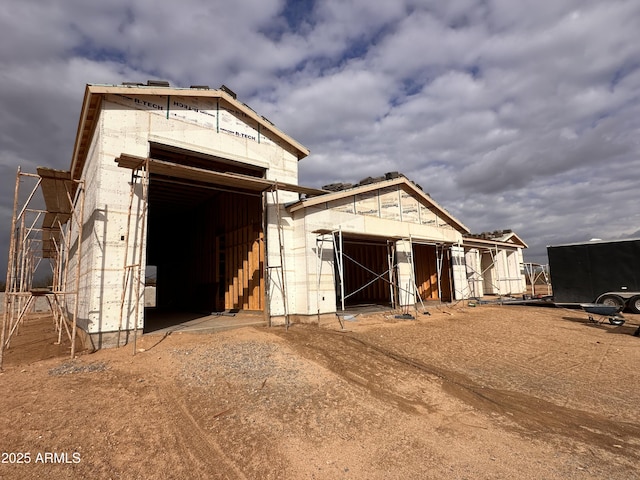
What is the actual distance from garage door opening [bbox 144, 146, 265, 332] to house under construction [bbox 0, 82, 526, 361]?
0.09m

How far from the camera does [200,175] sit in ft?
32.2

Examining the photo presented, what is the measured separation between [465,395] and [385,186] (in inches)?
434

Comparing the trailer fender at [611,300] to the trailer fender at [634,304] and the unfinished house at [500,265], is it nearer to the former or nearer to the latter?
the trailer fender at [634,304]

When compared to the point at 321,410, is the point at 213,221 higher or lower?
higher

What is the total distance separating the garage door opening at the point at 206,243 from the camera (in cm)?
1366

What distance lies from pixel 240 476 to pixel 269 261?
8.51 m

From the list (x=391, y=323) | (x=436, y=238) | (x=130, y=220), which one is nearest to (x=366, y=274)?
(x=436, y=238)

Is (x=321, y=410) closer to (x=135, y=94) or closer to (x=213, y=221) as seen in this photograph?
(x=135, y=94)

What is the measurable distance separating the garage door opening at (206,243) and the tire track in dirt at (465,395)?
19.0 feet

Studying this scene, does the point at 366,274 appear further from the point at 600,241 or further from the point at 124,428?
the point at 124,428

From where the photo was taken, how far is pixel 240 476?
3.43m

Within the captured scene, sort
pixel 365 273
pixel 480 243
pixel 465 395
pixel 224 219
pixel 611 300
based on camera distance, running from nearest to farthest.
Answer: pixel 465 395
pixel 611 300
pixel 224 219
pixel 365 273
pixel 480 243

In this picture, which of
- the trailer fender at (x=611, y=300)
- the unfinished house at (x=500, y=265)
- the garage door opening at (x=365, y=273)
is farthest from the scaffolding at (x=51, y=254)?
the unfinished house at (x=500, y=265)

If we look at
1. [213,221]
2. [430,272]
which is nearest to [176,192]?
[213,221]
